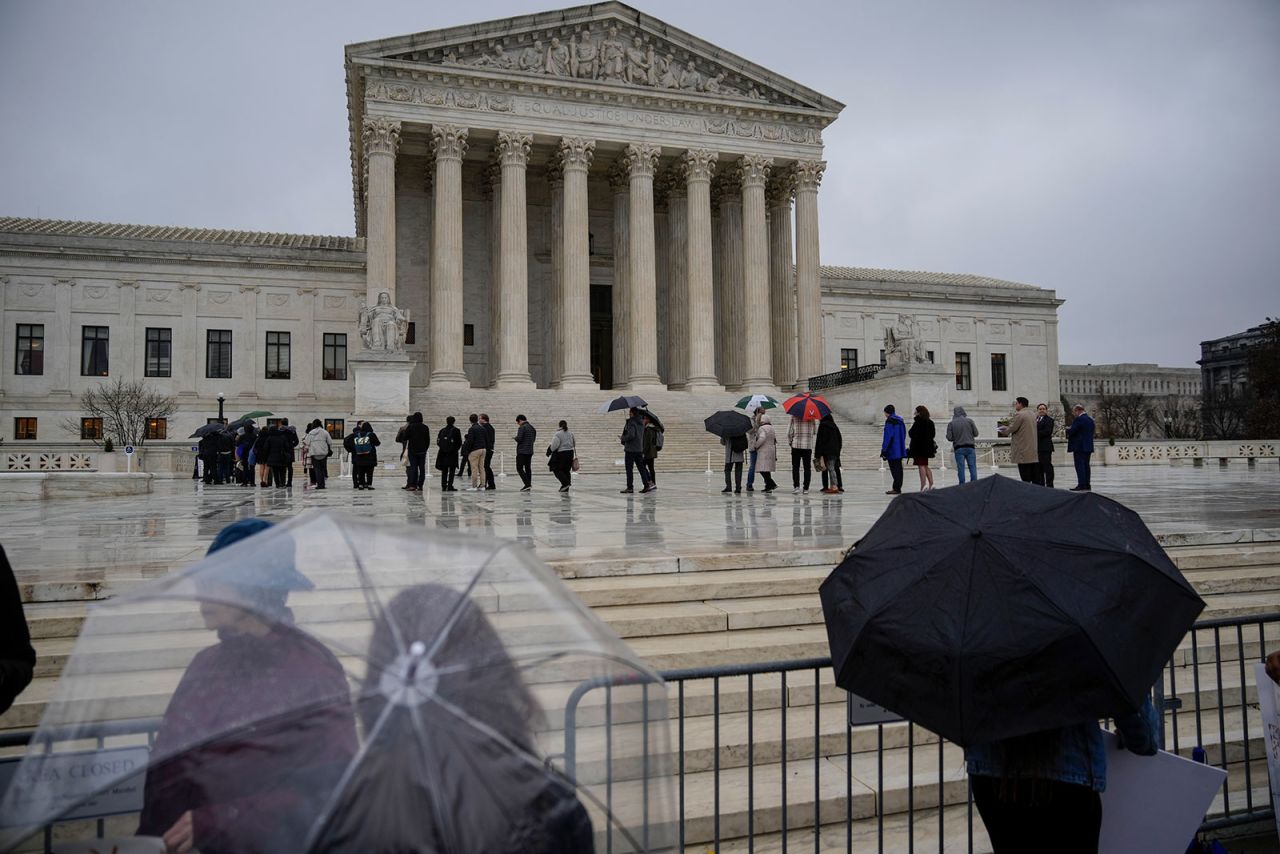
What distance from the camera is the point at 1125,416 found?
64.8 meters

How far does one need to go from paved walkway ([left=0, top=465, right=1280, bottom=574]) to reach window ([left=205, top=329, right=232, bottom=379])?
20.8 meters

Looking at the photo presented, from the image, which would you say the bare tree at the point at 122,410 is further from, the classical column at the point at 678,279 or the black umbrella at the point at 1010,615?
the black umbrella at the point at 1010,615

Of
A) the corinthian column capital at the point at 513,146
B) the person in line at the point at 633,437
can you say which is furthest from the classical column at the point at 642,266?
the person in line at the point at 633,437

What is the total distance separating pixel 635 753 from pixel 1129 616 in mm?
1652

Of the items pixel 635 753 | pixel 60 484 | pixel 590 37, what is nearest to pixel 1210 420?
pixel 590 37

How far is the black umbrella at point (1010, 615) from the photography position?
255 centimetres

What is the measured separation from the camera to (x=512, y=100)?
34250 millimetres

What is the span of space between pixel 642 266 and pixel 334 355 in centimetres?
1521

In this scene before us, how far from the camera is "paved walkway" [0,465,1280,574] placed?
8.45 m

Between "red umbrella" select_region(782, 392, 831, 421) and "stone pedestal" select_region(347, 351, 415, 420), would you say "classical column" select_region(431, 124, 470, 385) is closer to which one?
"stone pedestal" select_region(347, 351, 415, 420)

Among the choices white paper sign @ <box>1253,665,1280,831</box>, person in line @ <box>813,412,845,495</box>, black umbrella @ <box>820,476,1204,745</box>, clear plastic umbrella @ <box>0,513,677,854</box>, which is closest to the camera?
clear plastic umbrella @ <box>0,513,677,854</box>

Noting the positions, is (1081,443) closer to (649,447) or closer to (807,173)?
(649,447)

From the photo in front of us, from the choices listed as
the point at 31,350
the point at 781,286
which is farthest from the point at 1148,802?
the point at 31,350

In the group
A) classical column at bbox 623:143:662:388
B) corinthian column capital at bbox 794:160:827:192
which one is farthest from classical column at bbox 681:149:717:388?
corinthian column capital at bbox 794:160:827:192
